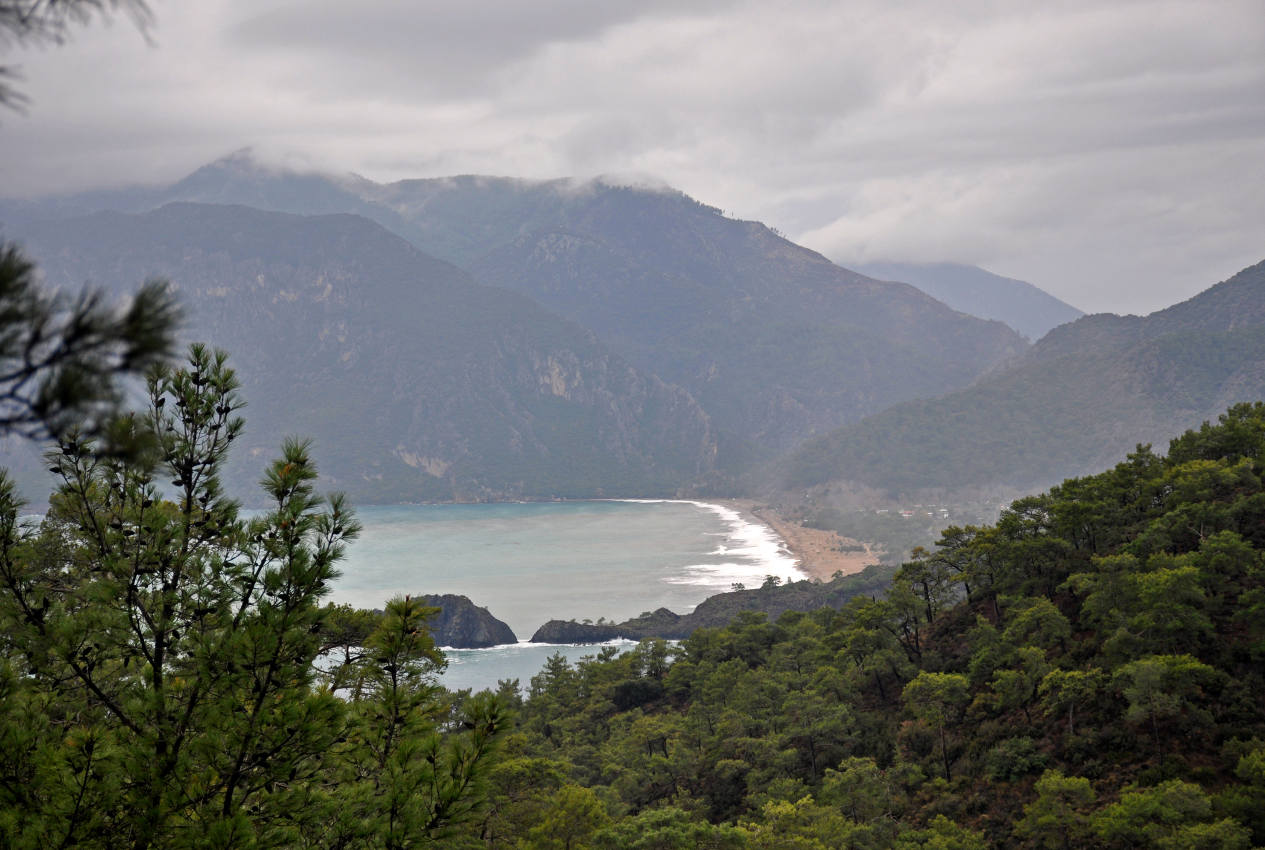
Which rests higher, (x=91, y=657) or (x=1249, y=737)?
(x=91, y=657)

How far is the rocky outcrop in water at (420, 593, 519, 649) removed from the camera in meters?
59.3

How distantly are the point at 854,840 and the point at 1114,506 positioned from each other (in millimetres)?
17482

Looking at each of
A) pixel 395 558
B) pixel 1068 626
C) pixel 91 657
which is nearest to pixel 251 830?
pixel 91 657

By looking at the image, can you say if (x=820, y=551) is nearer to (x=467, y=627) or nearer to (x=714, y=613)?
(x=714, y=613)

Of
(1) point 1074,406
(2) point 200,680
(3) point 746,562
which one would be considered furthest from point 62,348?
(1) point 1074,406

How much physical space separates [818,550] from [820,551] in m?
0.94

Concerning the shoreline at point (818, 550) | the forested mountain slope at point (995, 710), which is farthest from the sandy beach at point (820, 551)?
the forested mountain slope at point (995, 710)

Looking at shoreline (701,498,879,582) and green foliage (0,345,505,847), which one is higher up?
green foliage (0,345,505,847)

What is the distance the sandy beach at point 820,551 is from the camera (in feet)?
281

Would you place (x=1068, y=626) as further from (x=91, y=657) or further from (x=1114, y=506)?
(x=91, y=657)

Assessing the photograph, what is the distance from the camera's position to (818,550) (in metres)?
98.2

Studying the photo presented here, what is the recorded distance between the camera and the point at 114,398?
313 centimetres

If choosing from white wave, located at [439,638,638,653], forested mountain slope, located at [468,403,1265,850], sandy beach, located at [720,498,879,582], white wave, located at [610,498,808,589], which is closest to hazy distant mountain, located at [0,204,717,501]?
sandy beach, located at [720,498,879,582]

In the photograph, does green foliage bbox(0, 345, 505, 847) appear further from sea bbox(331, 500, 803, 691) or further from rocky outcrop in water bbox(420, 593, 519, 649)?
rocky outcrop in water bbox(420, 593, 519, 649)
